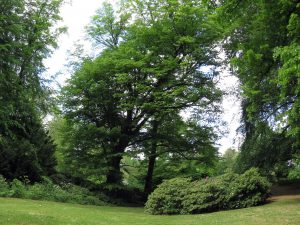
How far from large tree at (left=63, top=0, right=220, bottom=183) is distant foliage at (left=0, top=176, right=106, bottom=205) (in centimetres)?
323

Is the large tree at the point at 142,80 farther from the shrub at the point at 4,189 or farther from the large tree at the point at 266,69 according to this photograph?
the shrub at the point at 4,189

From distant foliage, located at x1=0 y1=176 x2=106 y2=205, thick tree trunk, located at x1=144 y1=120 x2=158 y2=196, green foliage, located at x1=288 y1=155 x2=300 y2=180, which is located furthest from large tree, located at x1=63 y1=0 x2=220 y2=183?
green foliage, located at x1=288 y1=155 x2=300 y2=180

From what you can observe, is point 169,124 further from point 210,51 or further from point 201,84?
point 210,51

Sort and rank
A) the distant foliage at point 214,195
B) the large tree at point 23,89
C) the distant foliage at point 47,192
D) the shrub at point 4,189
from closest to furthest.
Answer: the large tree at point 23,89, the distant foliage at point 214,195, the shrub at point 4,189, the distant foliage at point 47,192

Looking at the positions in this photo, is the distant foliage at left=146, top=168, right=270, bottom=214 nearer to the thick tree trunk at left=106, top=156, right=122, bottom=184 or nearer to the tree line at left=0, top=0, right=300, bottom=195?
the tree line at left=0, top=0, right=300, bottom=195

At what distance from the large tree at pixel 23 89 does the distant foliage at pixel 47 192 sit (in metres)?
1.61

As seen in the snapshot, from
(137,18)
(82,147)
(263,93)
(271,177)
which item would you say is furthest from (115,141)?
(263,93)

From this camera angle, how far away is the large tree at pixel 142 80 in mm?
25391

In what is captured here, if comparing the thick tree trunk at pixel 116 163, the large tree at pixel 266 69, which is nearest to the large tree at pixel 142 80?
the thick tree trunk at pixel 116 163

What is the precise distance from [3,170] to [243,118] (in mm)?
14386

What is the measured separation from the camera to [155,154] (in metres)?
26.6

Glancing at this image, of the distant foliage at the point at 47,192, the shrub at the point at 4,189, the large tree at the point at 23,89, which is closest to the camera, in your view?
the large tree at the point at 23,89

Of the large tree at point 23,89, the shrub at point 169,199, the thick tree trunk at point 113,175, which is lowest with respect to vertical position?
the shrub at point 169,199

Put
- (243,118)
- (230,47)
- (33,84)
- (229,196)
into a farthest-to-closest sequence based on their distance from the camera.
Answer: (243,118)
(230,47)
(33,84)
(229,196)
